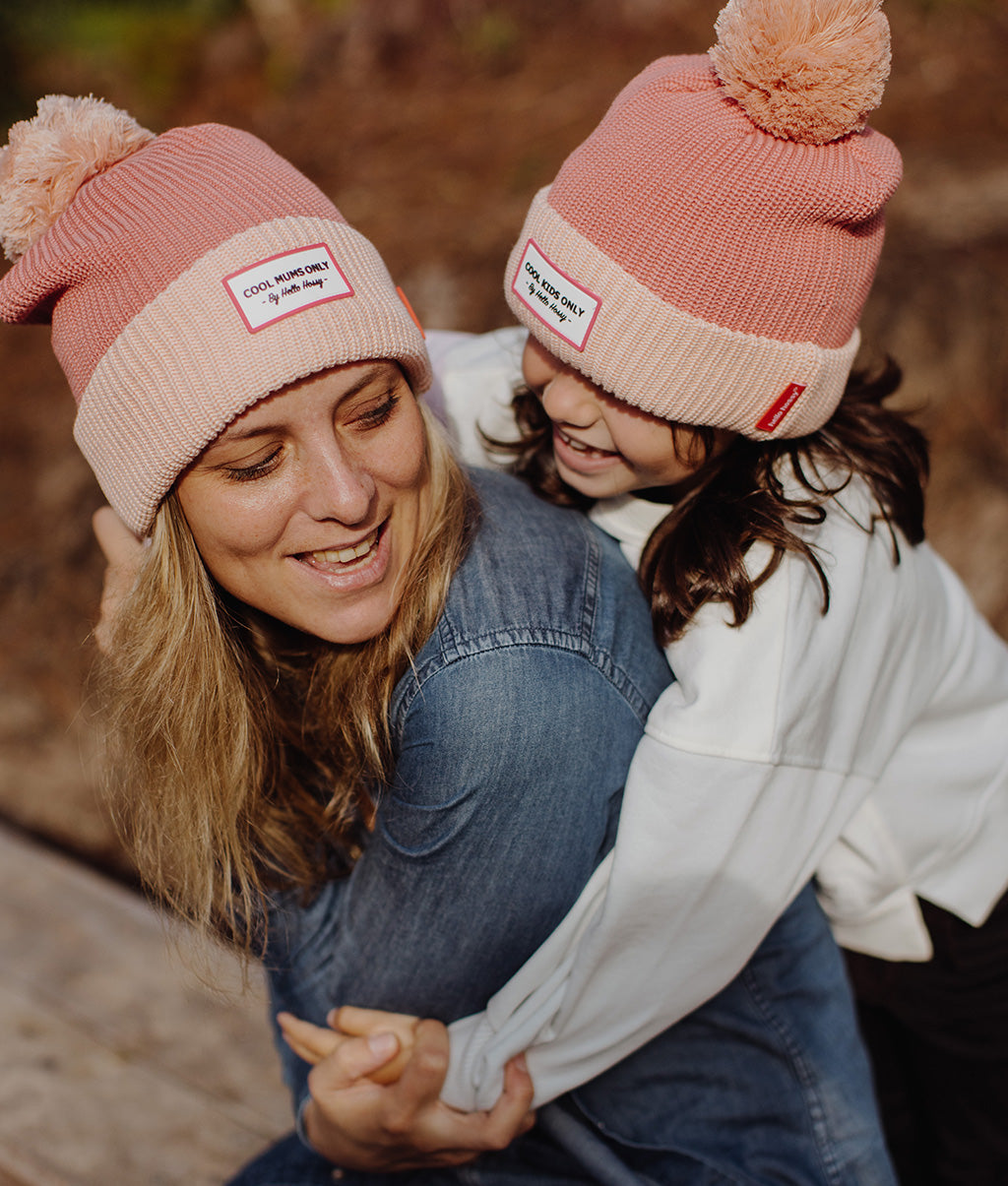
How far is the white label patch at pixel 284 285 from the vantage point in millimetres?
1427

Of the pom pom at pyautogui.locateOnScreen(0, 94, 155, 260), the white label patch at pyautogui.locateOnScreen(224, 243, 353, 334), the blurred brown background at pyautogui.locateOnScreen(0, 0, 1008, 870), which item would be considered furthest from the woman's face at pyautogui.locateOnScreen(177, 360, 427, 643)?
the blurred brown background at pyautogui.locateOnScreen(0, 0, 1008, 870)

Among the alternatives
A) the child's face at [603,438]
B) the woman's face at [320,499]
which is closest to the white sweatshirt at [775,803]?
the child's face at [603,438]

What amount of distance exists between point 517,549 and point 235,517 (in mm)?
438

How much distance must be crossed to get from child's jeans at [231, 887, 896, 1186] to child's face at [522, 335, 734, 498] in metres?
0.87

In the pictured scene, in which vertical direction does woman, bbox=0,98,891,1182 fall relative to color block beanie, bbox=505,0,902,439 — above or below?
below

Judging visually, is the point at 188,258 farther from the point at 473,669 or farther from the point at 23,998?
the point at 23,998

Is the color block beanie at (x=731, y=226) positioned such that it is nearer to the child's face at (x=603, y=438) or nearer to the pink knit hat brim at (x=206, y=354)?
the child's face at (x=603, y=438)

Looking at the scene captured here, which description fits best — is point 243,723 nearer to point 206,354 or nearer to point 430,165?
point 206,354

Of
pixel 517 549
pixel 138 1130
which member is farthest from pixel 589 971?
pixel 138 1130

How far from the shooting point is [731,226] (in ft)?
5.01

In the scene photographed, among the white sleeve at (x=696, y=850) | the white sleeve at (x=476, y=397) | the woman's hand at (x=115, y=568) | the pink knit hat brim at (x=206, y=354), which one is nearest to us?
the pink knit hat brim at (x=206, y=354)

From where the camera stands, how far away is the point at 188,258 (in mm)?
1439

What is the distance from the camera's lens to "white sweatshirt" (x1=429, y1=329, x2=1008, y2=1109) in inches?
59.8

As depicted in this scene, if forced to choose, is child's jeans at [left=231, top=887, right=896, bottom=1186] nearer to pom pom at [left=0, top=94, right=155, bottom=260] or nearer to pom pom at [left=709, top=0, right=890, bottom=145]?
pom pom at [left=709, top=0, right=890, bottom=145]
